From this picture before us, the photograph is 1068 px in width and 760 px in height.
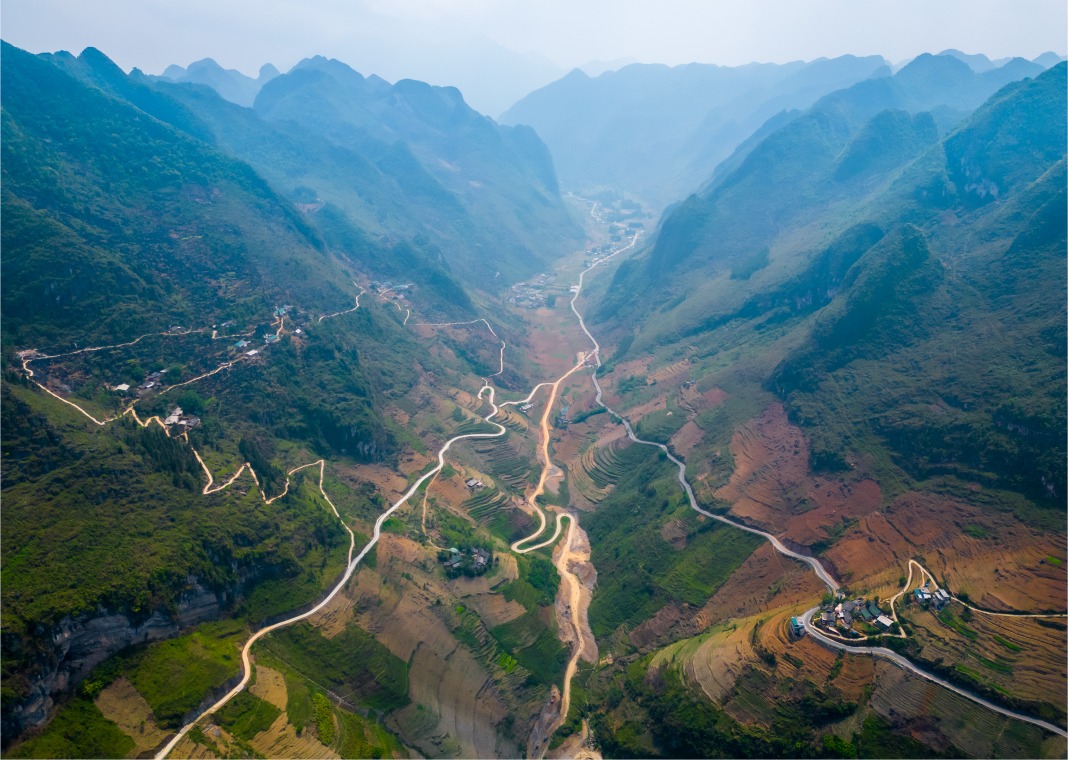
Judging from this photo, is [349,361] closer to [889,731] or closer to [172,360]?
[172,360]

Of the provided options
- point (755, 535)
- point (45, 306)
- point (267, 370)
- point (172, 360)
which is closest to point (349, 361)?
point (267, 370)

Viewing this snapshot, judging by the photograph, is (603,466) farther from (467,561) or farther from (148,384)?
(148,384)

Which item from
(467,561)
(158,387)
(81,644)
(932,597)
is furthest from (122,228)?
(932,597)

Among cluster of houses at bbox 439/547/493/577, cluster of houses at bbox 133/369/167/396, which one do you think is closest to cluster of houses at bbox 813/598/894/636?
cluster of houses at bbox 439/547/493/577

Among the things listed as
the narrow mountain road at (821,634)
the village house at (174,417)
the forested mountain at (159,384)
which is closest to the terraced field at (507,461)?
the forested mountain at (159,384)

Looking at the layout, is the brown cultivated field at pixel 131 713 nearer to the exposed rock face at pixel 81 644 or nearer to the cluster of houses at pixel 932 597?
the exposed rock face at pixel 81 644

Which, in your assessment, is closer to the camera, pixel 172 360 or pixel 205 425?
pixel 205 425
